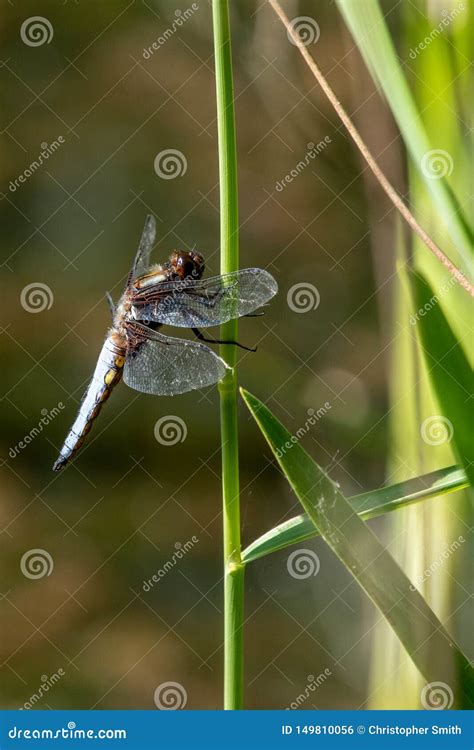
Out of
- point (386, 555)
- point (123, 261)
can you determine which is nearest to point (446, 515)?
point (386, 555)

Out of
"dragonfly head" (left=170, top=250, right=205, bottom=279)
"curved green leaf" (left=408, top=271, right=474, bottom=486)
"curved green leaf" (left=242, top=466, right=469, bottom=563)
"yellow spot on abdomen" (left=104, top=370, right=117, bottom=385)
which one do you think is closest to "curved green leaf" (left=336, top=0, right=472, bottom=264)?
"curved green leaf" (left=408, top=271, right=474, bottom=486)

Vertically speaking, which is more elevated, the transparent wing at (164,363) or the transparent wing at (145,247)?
the transparent wing at (145,247)

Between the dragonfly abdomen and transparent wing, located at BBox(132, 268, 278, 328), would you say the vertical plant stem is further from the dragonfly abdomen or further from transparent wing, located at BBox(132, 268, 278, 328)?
the dragonfly abdomen

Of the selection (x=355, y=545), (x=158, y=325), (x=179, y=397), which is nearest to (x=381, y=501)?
(x=355, y=545)

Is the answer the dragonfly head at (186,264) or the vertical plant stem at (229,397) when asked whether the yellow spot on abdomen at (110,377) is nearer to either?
the dragonfly head at (186,264)

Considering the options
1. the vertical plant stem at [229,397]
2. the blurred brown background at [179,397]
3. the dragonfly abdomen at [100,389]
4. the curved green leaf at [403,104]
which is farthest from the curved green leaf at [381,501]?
the blurred brown background at [179,397]

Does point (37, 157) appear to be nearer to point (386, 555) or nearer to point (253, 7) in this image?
point (253, 7)

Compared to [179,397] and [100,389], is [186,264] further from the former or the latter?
[179,397]
